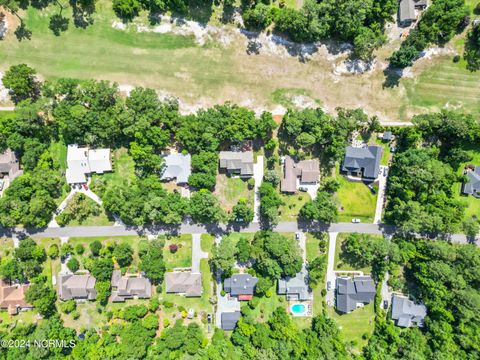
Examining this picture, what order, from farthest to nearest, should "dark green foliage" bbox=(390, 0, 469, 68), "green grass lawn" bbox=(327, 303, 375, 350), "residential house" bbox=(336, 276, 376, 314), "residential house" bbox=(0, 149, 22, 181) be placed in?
"green grass lawn" bbox=(327, 303, 375, 350)
"residential house" bbox=(336, 276, 376, 314)
"residential house" bbox=(0, 149, 22, 181)
"dark green foliage" bbox=(390, 0, 469, 68)

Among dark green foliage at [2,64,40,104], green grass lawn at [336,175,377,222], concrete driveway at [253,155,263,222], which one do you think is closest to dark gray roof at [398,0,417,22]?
green grass lawn at [336,175,377,222]

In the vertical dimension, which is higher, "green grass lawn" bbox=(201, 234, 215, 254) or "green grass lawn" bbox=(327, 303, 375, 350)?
"green grass lawn" bbox=(201, 234, 215, 254)

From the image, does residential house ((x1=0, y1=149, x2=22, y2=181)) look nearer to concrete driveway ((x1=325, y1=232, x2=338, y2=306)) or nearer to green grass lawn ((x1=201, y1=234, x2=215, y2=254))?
green grass lawn ((x1=201, y1=234, x2=215, y2=254))

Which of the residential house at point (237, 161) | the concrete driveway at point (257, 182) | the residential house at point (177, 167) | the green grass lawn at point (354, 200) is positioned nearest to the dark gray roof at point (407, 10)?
the green grass lawn at point (354, 200)

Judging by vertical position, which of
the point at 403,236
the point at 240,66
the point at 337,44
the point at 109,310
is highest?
the point at 337,44

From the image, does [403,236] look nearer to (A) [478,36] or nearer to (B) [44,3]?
(A) [478,36]

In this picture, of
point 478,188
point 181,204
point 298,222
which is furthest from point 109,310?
point 478,188

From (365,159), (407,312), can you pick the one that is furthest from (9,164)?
(407,312)
